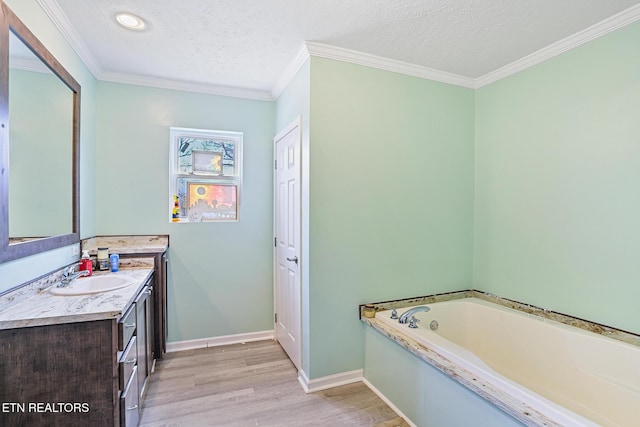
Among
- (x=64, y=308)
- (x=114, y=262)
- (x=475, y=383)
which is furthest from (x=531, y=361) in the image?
(x=114, y=262)

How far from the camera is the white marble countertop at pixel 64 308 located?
4.25 ft

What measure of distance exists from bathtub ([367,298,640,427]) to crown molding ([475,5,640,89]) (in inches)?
74.7

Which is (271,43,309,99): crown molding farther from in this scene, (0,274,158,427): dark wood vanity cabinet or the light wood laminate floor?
the light wood laminate floor

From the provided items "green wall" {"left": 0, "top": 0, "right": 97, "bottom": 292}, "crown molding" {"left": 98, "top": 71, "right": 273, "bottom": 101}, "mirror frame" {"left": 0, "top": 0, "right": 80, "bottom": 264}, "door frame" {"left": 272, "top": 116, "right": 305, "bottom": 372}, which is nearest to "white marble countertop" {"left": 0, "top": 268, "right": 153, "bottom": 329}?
"green wall" {"left": 0, "top": 0, "right": 97, "bottom": 292}

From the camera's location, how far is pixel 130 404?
5.32 ft

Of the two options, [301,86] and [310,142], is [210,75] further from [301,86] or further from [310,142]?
[310,142]

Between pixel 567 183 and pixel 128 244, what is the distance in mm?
3523

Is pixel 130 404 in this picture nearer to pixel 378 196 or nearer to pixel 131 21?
pixel 378 196

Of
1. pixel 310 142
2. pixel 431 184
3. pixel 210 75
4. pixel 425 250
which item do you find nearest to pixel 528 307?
pixel 425 250

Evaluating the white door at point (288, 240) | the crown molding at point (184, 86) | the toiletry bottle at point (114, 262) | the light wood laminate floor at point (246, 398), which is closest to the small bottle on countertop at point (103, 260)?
the toiletry bottle at point (114, 262)

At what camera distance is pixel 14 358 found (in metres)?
1.29

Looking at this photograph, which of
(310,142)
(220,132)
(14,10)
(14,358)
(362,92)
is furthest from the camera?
(220,132)

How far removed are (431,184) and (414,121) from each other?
559 millimetres

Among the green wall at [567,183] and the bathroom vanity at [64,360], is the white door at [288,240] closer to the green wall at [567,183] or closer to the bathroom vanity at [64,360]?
the bathroom vanity at [64,360]
